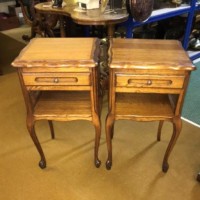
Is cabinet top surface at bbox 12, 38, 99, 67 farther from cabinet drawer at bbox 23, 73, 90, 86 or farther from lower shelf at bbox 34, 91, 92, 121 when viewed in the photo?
lower shelf at bbox 34, 91, 92, 121

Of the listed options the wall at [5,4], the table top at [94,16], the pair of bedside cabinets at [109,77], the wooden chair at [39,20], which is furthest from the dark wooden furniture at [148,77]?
the wall at [5,4]

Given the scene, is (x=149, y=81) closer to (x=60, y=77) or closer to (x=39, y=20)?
(x=60, y=77)

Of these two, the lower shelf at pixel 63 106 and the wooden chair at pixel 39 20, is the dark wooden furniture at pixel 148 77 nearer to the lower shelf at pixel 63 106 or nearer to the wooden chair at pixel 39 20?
the lower shelf at pixel 63 106

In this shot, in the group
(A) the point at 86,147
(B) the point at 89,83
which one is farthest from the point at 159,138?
(B) the point at 89,83

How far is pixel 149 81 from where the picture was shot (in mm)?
1061

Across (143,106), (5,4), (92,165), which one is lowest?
(92,165)

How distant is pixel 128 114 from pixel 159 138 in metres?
0.59

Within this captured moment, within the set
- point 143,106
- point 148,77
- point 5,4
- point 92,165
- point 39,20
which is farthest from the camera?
point 5,4

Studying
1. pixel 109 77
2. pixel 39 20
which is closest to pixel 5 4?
pixel 39 20

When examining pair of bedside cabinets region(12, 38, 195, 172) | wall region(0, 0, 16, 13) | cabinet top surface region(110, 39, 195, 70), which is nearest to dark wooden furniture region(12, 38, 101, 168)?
pair of bedside cabinets region(12, 38, 195, 172)

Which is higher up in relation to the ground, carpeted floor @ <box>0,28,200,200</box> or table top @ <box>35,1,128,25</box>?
table top @ <box>35,1,128,25</box>

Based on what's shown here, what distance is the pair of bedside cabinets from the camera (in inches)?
40.6

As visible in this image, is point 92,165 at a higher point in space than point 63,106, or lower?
lower

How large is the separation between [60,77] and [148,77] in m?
0.41
